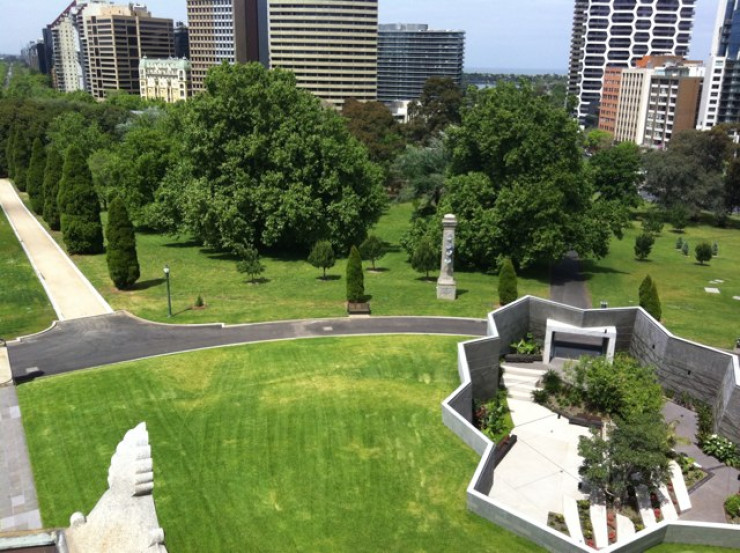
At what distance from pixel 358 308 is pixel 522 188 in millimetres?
15076

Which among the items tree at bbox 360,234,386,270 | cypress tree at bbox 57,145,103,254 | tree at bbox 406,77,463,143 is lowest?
tree at bbox 360,234,386,270

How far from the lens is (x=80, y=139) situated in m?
74.2

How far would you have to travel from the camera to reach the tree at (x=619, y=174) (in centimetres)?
7256

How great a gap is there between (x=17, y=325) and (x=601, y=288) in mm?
35252

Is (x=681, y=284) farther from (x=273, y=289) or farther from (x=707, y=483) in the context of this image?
(x=273, y=289)

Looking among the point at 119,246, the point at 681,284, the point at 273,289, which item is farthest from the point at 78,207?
the point at 681,284

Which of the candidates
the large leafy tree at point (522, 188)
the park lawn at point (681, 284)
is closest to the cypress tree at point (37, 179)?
the large leafy tree at point (522, 188)

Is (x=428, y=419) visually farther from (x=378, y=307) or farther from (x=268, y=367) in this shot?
(x=378, y=307)

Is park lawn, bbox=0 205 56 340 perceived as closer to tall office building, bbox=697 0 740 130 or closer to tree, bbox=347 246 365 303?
tree, bbox=347 246 365 303

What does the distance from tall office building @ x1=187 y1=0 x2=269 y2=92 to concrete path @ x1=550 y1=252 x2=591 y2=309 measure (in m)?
153

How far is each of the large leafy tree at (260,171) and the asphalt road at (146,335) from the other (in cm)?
1420

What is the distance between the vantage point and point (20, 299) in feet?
122

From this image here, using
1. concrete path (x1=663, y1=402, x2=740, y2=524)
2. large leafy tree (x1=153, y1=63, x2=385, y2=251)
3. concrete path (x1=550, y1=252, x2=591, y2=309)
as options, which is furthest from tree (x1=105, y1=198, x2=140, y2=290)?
concrete path (x1=663, y1=402, x2=740, y2=524)

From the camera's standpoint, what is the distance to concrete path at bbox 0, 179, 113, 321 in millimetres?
35531
